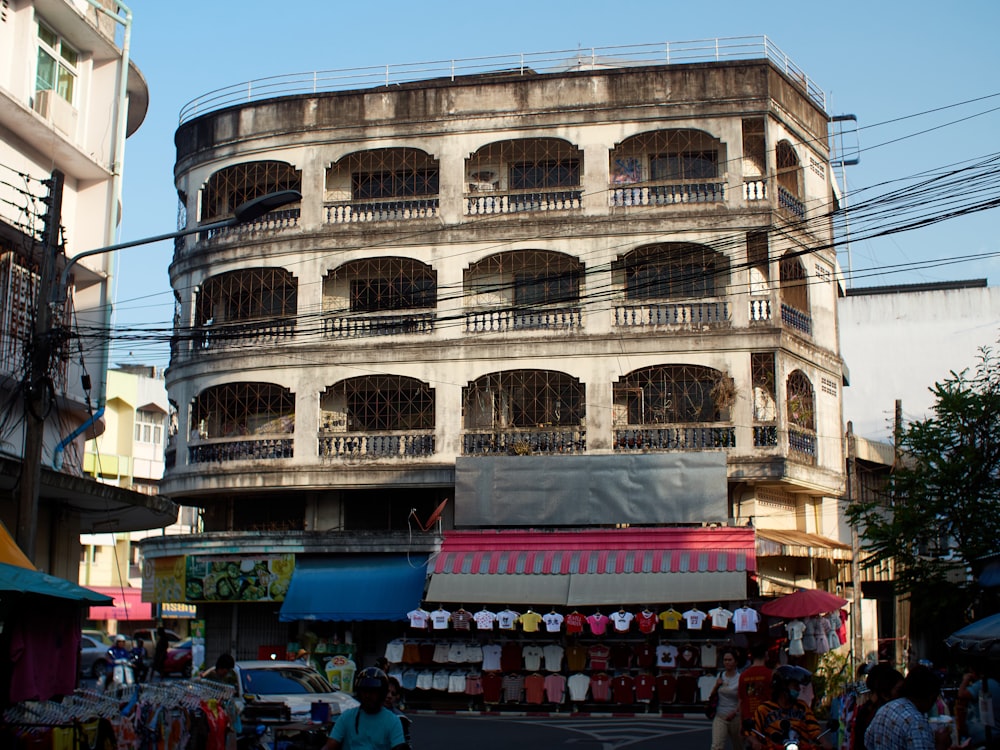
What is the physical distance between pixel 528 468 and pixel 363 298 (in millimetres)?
6933

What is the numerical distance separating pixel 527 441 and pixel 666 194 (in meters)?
7.01

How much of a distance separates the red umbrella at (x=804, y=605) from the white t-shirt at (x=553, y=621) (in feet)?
14.5

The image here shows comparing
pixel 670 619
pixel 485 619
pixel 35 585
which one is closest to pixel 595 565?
pixel 670 619

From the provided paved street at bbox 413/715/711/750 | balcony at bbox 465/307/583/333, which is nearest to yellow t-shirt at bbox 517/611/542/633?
paved street at bbox 413/715/711/750

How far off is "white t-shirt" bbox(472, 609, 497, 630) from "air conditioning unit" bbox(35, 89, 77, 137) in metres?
13.2

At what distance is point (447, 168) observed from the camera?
31.9 meters

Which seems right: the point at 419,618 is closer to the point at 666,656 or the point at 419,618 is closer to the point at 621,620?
the point at 621,620

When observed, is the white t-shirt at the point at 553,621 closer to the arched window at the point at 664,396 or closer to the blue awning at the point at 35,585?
the arched window at the point at 664,396

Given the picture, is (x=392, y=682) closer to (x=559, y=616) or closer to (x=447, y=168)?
(x=559, y=616)

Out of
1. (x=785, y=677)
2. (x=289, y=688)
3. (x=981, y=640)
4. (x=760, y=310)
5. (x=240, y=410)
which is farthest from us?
(x=240, y=410)

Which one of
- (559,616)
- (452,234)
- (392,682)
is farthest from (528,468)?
(392,682)

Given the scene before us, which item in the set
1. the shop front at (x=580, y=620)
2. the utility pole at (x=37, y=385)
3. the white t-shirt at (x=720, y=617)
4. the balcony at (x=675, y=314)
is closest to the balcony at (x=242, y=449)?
the shop front at (x=580, y=620)

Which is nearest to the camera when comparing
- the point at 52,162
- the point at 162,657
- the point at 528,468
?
the point at 52,162

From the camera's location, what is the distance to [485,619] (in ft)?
90.6
